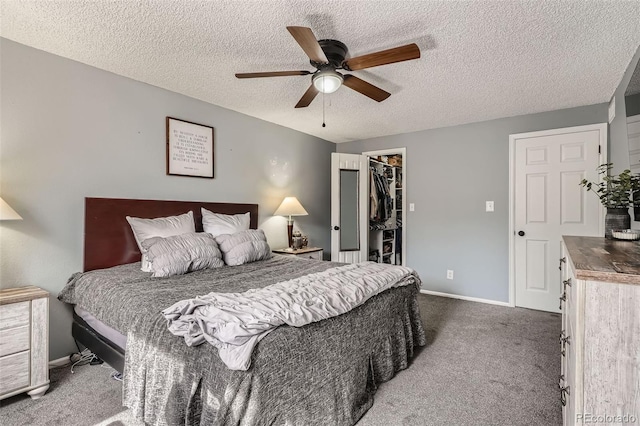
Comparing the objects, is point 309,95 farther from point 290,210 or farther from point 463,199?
point 463,199

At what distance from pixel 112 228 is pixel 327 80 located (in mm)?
2096

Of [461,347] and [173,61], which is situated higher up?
[173,61]

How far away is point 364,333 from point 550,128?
3.33 metres

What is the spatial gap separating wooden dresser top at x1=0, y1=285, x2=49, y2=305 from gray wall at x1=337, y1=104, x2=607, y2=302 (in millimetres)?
3978

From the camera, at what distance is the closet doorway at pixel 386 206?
4590mm

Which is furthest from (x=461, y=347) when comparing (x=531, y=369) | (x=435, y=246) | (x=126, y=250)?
(x=126, y=250)

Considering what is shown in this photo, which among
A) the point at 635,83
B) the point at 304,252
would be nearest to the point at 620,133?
the point at 635,83

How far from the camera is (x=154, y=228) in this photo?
2602mm

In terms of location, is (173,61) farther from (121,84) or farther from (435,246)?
(435,246)

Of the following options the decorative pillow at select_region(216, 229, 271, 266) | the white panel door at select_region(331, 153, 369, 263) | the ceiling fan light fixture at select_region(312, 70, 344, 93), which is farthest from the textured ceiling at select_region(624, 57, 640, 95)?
the decorative pillow at select_region(216, 229, 271, 266)

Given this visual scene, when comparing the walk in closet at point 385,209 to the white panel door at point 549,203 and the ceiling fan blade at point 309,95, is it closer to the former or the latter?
the white panel door at point 549,203

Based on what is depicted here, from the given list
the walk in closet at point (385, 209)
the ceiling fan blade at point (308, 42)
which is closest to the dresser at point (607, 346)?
the ceiling fan blade at point (308, 42)

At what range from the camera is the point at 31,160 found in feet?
7.27

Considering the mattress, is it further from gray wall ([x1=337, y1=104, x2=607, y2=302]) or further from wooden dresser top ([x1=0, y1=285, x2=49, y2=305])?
gray wall ([x1=337, y1=104, x2=607, y2=302])
